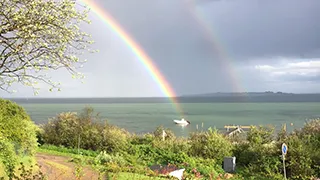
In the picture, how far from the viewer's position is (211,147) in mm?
17312

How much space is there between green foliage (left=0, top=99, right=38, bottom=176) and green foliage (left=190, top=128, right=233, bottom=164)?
8.16 metres

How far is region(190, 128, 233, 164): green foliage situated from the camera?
674 inches

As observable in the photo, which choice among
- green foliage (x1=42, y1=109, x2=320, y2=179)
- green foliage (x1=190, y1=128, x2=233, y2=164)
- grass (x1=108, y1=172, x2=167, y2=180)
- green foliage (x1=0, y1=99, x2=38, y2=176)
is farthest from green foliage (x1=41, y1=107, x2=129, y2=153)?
grass (x1=108, y1=172, x2=167, y2=180)

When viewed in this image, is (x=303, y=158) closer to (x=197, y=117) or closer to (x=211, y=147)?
(x=211, y=147)

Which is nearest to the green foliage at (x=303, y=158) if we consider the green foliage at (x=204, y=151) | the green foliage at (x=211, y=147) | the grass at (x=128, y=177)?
the green foliage at (x=204, y=151)

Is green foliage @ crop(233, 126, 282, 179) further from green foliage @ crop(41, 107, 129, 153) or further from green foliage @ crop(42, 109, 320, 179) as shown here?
green foliage @ crop(41, 107, 129, 153)

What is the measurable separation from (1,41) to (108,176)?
5.12 metres

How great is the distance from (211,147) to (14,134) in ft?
30.4

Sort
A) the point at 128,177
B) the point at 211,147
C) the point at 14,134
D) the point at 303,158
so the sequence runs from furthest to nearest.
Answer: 1. the point at 211,147
2. the point at 303,158
3. the point at 14,134
4. the point at 128,177

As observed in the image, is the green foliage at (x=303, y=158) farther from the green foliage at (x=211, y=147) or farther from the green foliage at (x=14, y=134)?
the green foliage at (x=14, y=134)

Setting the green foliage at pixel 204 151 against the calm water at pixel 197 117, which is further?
the calm water at pixel 197 117

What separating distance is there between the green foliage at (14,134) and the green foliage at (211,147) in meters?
A: 8.16

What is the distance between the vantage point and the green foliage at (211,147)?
17.1 metres

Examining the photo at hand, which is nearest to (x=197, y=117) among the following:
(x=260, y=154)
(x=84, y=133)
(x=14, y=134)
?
(x=84, y=133)
